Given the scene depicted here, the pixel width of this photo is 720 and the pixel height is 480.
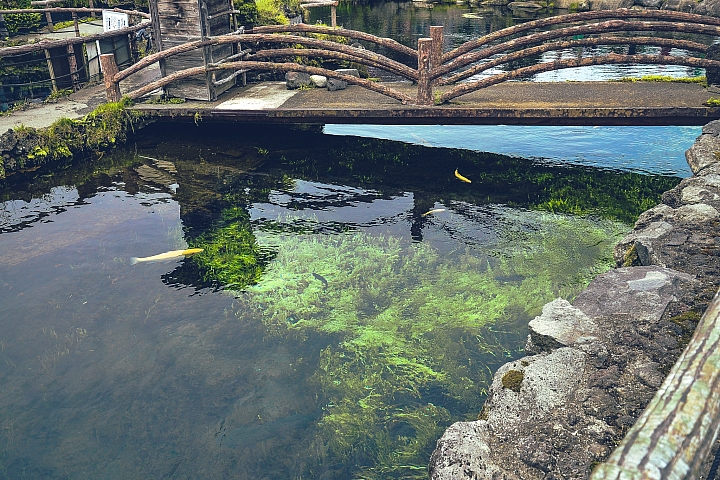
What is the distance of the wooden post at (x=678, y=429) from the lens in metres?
2.24

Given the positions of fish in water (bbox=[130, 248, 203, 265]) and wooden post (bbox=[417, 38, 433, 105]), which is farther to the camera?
wooden post (bbox=[417, 38, 433, 105])

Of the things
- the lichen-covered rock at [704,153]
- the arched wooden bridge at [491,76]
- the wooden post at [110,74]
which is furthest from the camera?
the wooden post at [110,74]

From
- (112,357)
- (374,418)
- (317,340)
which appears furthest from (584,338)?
(112,357)

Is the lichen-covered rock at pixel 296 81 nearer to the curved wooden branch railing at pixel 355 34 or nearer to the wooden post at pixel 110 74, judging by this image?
the curved wooden branch railing at pixel 355 34

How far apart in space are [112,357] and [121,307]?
3.01ft

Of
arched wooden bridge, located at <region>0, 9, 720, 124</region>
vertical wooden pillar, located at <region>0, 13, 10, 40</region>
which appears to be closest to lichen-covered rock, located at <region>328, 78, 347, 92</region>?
arched wooden bridge, located at <region>0, 9, 720, 124</region>

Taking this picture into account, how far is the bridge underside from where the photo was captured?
380 inches

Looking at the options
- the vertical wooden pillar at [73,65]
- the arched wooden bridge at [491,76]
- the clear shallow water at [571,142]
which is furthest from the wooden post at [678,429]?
the vertical wooden pillar at [73,65]

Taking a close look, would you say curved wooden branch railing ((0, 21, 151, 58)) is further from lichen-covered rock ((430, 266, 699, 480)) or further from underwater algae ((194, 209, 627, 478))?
lichen-covered rock ((430, 266, 699, 480))

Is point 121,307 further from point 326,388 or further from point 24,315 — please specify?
point 326,388

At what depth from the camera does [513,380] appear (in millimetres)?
4012

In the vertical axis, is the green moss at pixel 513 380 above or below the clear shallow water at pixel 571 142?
above

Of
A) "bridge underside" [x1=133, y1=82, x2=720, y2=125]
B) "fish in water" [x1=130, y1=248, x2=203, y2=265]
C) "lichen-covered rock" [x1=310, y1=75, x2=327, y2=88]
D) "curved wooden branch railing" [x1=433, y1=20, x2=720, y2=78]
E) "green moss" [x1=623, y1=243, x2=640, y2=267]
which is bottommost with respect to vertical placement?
"fish in water" [x1=130, y1=248, x2=203, y2=265]

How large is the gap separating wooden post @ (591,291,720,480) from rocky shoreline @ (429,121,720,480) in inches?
34.4
